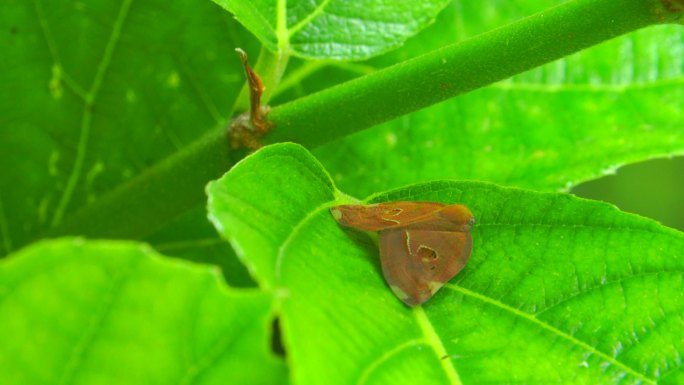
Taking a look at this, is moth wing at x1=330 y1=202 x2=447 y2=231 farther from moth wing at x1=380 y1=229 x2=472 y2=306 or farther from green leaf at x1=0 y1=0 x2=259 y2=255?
green leaf at x1=0 y1=0 x2=259 y2=255

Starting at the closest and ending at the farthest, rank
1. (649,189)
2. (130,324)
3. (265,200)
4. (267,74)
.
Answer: (130,324) → (265,200) → (267,74) → (649,189)

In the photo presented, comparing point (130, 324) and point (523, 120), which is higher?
point (130, 324)

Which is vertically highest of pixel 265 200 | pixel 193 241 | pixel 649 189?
pixel 265 200

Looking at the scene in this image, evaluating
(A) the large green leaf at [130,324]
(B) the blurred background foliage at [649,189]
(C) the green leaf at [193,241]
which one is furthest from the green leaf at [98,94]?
(B) the blurred background foliage at [649,189]

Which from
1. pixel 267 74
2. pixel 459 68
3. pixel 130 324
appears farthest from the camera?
pixel 267 74

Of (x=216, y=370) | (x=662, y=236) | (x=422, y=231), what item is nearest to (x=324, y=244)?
(x=422, y=231)

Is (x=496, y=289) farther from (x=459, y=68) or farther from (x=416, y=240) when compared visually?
(x=459, y=68)

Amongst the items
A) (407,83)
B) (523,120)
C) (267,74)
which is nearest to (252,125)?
(267,74)

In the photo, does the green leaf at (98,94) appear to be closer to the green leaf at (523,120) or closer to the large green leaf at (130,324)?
Result: the green leaf at (523,120)
